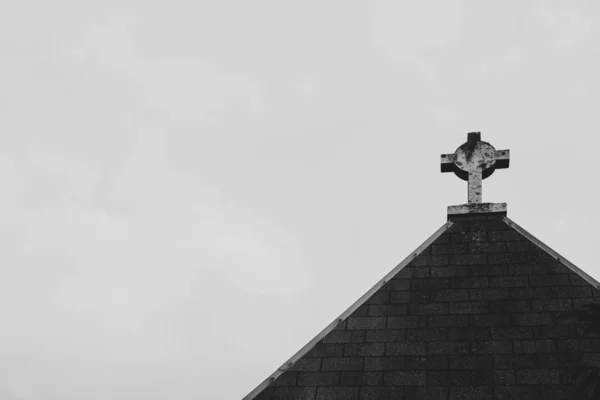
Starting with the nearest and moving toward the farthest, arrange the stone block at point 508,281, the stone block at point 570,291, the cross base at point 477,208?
the stone block at point 570,291
the stone block at point 508,281
the cross base at point 477,208

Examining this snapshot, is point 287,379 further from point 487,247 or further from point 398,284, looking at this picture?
point 487,247

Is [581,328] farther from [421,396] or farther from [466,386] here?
[421,396]

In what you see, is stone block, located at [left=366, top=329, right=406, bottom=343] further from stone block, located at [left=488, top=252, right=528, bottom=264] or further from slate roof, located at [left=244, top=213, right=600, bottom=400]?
stone block, located at [left=488, top=252, right=528, bottom=264]

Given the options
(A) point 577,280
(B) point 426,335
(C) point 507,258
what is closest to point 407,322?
(B) point 426,335

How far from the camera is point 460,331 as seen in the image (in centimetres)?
743

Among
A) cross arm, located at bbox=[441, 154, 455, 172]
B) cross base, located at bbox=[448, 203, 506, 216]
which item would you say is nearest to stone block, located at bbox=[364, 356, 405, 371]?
cross base, located at bbox=[448, 203, 506, 216]

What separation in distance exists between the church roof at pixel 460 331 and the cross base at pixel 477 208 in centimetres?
24

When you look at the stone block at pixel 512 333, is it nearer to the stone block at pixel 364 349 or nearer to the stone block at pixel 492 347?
the stone block at pixel 492 347

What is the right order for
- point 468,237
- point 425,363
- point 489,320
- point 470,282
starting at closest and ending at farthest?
1. point 425,363
2. point 489,320
3. point 470,282
4. point 468,237

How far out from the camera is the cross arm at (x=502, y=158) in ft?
30.2

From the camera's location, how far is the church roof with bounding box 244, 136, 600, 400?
273 inches

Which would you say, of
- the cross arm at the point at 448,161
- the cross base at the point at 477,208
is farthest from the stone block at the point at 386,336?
the cross arm at the point at 448,161

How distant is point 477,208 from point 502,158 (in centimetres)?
95

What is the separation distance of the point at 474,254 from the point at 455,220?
0.63 meters
